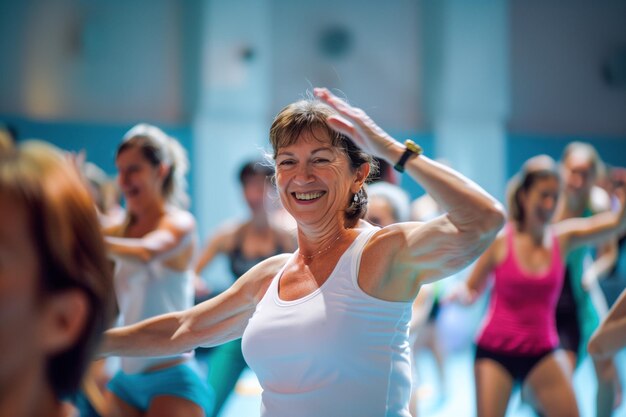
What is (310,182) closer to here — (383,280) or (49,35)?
(383,280)

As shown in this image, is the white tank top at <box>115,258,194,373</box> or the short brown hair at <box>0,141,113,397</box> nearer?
the short brown hair at <box>0,141,113,397</box>

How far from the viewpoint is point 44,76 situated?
8258 millimetres

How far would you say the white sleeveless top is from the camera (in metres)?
1.81

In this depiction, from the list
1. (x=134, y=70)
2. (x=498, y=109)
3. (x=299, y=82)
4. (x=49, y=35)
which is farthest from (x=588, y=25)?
(x=49, y=35)

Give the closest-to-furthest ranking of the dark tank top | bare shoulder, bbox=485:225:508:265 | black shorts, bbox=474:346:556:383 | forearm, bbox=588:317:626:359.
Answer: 1. forearm, bbox=588:317:626:359
2. black shorts, bbox=474:346:556:383
3. bare shoulder, bbox=485:225:508:265
4. the dark tank top

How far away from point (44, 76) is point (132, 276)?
18.7 ft

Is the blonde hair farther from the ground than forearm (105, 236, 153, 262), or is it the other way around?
the blonde hair

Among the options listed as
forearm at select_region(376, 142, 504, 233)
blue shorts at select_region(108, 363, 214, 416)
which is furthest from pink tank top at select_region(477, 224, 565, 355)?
forearm at select_region(376, 142, 504, 233)

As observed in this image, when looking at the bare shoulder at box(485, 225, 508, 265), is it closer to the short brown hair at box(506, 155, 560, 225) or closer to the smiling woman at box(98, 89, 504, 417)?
the short brown hair at box(506, 155, 560, 225)

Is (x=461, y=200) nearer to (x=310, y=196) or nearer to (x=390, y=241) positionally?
(x=390, y=241)

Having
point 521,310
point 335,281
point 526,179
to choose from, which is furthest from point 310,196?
point 526,179

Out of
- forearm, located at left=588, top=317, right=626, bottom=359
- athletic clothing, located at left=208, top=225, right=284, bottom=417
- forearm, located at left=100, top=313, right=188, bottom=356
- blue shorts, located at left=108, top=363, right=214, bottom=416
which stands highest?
forearm, located at left=100, top=313, right=188, bottom=356

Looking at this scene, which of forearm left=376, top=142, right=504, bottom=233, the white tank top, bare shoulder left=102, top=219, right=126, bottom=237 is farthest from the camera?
bare shoulder left=102, top=219, right=126, bottom=237

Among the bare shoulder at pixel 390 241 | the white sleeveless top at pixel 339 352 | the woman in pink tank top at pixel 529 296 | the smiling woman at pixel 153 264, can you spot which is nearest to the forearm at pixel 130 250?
the smiling woman at pixel 153 264
